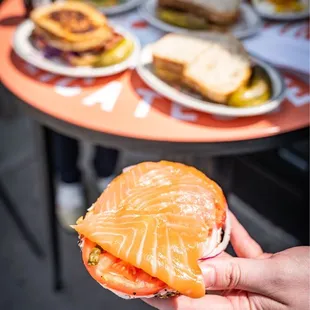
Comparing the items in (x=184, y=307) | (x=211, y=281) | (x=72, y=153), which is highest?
(x=211, y=281)

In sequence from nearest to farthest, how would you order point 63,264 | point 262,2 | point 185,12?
point 185,12, point 262,2, point 63,264

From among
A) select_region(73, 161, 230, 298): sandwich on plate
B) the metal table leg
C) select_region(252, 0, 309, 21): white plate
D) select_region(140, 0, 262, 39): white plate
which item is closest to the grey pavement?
the metal table leg

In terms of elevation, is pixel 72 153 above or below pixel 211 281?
below

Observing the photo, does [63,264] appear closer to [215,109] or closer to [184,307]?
[215,109]

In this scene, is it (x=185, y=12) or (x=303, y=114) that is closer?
(x=303, y=114)

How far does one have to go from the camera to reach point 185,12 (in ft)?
5.91

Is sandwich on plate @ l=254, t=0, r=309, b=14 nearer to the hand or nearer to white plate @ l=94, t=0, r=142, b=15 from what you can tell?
white plate @ l=94, t=0, r=142, b=15

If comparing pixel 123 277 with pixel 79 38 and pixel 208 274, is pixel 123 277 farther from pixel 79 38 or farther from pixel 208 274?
pixel 79 38

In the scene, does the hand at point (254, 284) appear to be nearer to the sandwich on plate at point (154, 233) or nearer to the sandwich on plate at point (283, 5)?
the sandwich on plate at point (154, 233)

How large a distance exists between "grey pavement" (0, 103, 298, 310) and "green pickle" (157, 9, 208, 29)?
0.53 meters

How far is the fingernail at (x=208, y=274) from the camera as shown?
0.86 meters

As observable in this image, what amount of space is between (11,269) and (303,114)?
4.42 ft

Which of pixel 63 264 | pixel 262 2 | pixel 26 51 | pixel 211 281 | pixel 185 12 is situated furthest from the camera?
pixel 63 264

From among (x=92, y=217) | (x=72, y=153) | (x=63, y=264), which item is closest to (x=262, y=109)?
(x=92, y=217)
